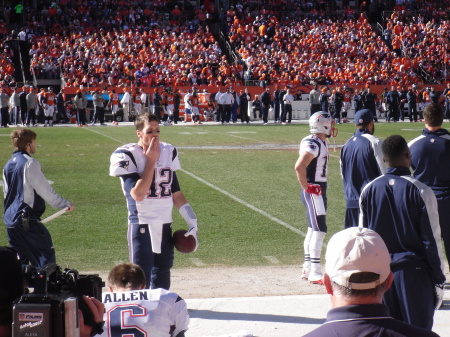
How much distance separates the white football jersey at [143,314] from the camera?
417cm

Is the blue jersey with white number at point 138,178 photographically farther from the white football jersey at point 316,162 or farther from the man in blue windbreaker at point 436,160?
the man in blue windbreaker at point 436,160

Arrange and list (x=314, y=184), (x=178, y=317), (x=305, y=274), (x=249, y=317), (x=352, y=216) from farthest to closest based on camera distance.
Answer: (x=314, y=184)
(x=305, y=274)
(x=352, y=216)
(x=249, y=317)
(x=178, y=317)

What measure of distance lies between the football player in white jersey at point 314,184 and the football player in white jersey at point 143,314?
3.94 metres

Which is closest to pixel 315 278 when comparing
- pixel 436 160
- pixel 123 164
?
pixel 436 160

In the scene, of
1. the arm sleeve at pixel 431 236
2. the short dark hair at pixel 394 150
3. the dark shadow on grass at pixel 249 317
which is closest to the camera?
the arm sleeve at pixel 431 236

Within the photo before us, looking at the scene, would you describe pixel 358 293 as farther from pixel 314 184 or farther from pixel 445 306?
pixel 314 184

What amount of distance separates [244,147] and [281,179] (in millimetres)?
7264

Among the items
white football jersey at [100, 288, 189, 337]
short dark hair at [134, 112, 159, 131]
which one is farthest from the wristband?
white football jersey at [100, 288, 189, 337]

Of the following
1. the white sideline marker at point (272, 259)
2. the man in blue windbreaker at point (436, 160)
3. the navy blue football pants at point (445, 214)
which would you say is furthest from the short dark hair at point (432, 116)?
the white sideline marker at point (272, 259)

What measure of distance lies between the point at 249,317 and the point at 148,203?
1395mm

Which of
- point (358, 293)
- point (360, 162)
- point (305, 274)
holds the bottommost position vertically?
point (305, 274)

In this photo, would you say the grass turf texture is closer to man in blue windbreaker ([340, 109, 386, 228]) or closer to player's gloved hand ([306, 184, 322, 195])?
player's gloved hand ([306, 184, 322, 195])

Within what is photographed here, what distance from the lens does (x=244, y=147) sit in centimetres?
2339

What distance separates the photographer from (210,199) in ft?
44.5
